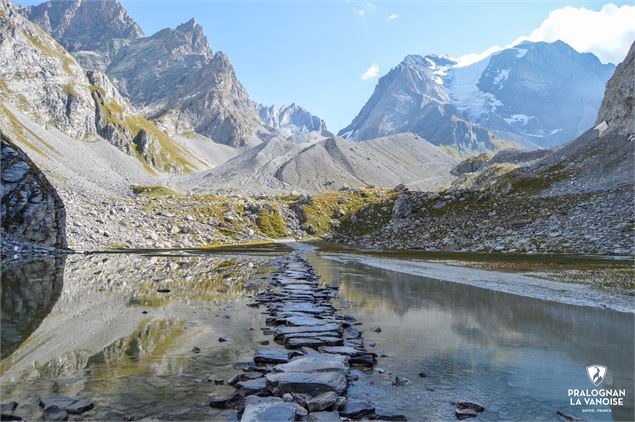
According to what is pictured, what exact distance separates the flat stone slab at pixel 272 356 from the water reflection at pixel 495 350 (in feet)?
10.6

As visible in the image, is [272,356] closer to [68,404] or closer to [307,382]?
[307,382]

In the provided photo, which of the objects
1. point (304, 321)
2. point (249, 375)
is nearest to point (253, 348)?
point (249, 375)

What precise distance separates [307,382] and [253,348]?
459 centimetres

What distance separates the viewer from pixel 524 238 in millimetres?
76438

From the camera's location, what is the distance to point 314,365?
12938 mm

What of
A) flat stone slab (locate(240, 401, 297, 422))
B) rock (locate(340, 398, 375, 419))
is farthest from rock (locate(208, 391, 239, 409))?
rock (locate(340, 398, 375, 419))

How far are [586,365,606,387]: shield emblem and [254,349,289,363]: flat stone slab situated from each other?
9.42 metres

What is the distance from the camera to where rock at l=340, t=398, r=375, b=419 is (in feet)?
33.3

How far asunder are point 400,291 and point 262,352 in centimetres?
1930

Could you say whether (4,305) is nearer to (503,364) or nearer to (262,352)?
(262,352)

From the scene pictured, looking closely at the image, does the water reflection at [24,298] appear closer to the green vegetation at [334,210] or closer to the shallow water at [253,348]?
the shallow water at [253,348]

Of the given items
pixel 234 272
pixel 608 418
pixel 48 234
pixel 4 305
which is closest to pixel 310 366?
pixel 608 418

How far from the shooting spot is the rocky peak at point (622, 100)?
12378 centimetres
